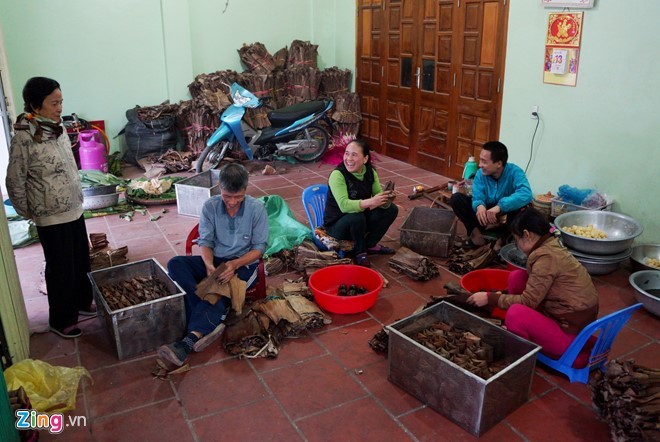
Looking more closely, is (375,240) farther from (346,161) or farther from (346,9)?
(346,9)

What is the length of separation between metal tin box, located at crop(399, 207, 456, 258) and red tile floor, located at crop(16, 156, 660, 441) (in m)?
0.85

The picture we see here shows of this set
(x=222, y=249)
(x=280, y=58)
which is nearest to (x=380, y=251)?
(x=222, y=249)

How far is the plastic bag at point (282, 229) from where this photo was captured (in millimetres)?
4646

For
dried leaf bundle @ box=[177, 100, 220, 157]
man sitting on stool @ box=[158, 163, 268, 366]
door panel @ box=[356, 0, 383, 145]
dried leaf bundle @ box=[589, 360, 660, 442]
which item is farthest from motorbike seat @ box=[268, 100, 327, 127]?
dried leaf bundle @ box=[589, 360, 660, 442]

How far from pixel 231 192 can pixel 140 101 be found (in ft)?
17.0

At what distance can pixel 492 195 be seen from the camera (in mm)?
4613

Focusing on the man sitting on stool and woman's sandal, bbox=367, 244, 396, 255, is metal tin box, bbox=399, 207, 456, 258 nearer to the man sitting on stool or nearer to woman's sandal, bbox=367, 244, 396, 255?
woman's sandal, bbox=367, 244, 396, 255

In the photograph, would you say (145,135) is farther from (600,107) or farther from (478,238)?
(600,107)

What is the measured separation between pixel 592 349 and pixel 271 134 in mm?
5348

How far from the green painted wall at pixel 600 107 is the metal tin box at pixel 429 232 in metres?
1.26

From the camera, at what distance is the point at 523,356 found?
2.72 meters

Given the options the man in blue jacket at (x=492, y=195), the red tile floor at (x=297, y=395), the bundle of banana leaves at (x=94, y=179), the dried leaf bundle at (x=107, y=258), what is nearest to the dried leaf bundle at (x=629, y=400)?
the red tile floor at (x=297, y=395)

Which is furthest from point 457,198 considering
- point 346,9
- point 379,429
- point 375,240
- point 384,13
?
point 346,9

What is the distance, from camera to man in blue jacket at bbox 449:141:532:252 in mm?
4430
